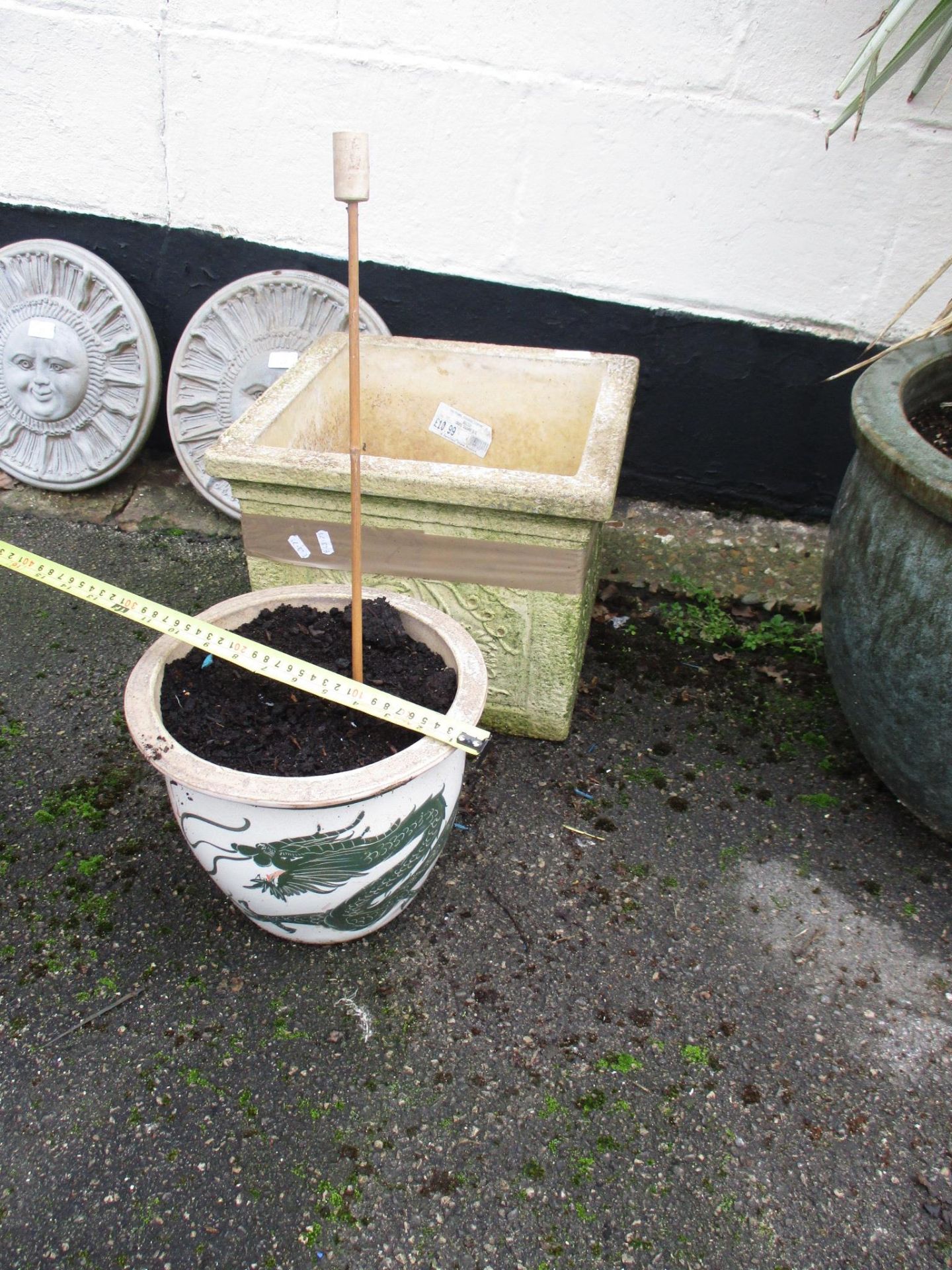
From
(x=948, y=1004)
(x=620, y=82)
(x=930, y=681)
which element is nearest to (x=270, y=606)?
(x=930, y=681)

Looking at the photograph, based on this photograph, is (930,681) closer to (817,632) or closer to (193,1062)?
(817,632)

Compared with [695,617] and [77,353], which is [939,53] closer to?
[695,617]

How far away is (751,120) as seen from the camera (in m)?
2.69

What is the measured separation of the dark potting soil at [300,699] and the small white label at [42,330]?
1871 millimetres

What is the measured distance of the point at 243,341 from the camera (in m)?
3.20

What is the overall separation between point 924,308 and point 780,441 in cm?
57

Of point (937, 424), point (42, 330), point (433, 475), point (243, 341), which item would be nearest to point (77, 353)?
point (42, 330)

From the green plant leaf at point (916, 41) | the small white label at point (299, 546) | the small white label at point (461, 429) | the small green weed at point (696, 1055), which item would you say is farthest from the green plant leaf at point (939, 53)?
the small green weed at point (696, 1055)

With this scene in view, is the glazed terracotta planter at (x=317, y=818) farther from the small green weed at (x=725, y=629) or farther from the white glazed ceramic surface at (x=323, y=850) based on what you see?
the small green weed at (x=725, y=629)

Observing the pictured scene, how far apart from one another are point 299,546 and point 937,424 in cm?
157

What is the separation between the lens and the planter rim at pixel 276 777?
62.4 inches

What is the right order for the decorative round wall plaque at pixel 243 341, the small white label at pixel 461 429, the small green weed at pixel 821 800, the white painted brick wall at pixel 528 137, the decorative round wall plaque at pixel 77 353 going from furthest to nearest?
the decorative round wall plaque at pixel 77 353
the decorative round wall plaque at pixel 243 341
the small white label at pixel 461 429
the white painted brick wall at pixel 528 137
the small green weed at pixel 821 800

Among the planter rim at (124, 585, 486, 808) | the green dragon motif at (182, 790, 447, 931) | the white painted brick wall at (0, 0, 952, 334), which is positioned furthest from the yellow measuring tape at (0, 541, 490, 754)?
the white painted brick wall at (0, 0, 952, 334)

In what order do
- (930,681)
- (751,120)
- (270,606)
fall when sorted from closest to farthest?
(930,681)
(270,606)
(751,120)
